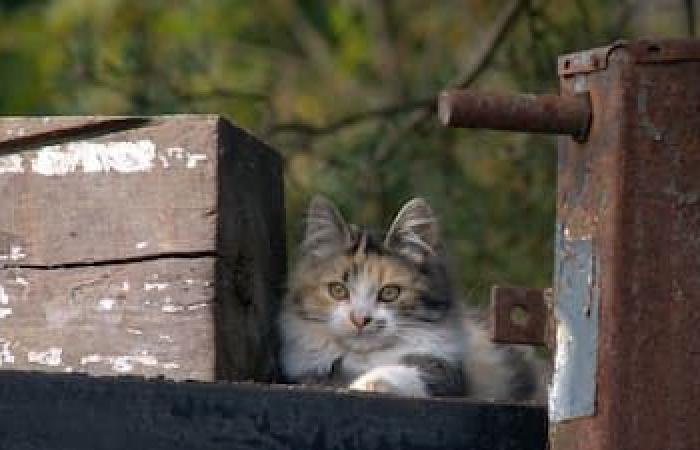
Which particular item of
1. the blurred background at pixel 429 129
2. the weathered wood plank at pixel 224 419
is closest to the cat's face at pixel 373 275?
the blurred background at pixel 429 129

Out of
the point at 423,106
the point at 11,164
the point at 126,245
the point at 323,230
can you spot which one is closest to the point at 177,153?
the point at 126,245

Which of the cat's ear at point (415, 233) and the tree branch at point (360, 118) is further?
the tree branch at point (360, 118)

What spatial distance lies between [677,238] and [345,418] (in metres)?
0.39

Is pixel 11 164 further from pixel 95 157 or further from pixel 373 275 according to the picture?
pixel 373 275

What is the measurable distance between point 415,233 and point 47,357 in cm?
120

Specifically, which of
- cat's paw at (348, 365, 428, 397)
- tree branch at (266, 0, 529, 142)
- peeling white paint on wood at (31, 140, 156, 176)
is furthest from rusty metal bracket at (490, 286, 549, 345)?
tree branch at (266, 0, 529, 142)

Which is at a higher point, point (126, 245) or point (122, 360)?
point (126, 245)

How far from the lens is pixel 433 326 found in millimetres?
3332

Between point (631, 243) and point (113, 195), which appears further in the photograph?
point (113, 195)

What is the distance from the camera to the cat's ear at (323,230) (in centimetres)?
333

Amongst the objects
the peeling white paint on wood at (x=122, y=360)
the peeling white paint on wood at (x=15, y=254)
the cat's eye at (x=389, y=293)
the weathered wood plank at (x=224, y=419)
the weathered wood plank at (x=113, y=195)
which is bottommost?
the weathered wood plank at (x=224, y=419)

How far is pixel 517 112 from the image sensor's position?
1823 mm

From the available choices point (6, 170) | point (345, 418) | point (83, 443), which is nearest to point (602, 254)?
point (345, 418)

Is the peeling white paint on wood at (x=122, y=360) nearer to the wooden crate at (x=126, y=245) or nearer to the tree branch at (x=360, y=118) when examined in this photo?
the wooden crate at (x=126, y=245)
